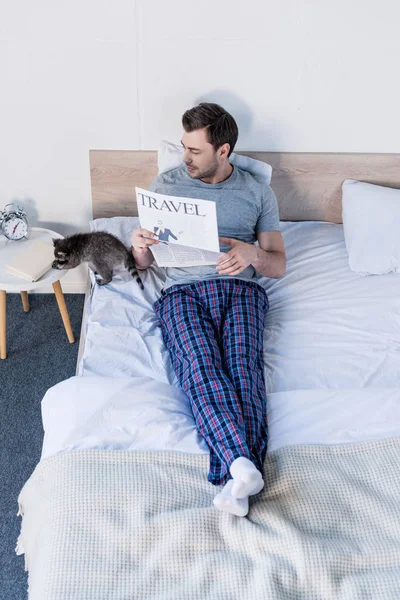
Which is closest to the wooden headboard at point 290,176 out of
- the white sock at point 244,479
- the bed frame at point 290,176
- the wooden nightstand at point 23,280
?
the bed frame at point 290,176

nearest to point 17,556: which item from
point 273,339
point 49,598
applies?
point 49,598

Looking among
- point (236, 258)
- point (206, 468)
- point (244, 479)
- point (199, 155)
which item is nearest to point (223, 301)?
point (236, 258)

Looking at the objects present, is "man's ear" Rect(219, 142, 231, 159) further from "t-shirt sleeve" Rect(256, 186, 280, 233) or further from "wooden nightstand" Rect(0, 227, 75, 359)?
"wooden nightstand" Rect(0, 227, 75, 359)

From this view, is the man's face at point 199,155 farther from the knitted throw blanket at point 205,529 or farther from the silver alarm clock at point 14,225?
the knitted throw blanket at point 205,529

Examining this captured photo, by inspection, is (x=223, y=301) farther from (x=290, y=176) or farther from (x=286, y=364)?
(x=290, y=176)

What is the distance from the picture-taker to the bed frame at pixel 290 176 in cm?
237

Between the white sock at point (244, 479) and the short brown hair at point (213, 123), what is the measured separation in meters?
1.08

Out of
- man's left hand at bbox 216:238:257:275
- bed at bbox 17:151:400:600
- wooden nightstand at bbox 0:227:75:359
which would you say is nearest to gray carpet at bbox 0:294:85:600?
wooden nightstand at bbox 0:227:75:359

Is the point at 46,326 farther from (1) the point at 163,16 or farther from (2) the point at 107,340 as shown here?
(1) the point at 163,16

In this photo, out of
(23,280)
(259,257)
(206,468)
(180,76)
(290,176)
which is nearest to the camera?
(206,468)

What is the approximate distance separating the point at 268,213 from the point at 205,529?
1.16 m

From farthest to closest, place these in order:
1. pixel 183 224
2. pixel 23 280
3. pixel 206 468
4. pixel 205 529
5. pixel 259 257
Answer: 1. pixel 23 280
2. pixel 259 257
3. pixel 183 224
4. pixel 206 468
5. pixel 205 529

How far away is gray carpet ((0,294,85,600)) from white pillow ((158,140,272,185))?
83cm

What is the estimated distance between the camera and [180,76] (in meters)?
2.20
